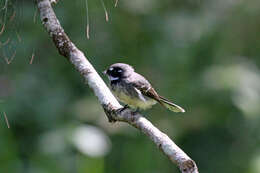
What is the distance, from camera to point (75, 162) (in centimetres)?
572

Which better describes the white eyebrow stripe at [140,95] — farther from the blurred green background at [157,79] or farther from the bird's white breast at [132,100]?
the blurred green background at [157,79]

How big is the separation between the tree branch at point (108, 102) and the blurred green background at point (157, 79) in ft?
7.31

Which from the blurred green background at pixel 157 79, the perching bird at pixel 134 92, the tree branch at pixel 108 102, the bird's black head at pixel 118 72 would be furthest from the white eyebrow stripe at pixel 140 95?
the tree branch at pixel 108 102

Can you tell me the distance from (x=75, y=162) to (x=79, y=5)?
7.78ft

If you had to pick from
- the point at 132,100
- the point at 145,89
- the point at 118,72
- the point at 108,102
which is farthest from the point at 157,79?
the point at 108,102

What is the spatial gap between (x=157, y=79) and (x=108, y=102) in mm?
3314

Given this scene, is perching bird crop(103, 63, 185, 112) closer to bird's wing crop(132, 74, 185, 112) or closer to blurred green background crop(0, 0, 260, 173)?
bird's wing crop(132, 74, 185, 112)

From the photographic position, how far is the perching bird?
4887 millimetres

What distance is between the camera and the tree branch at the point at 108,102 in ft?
8.72

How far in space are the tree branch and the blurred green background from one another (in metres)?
2.23

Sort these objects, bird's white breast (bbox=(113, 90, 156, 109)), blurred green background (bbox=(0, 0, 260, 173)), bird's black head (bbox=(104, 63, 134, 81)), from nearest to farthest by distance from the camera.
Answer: bird's white breast (bbox=(113, 90, 156, 109)), bird's black head (bbox=(104, 63, 134, 81)), blurred green background (bbox=(0, 0, 260, 173))

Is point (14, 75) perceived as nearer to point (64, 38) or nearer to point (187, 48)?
point (187, 48)

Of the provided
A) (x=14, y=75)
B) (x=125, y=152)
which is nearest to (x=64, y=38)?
(x=125, y=152)

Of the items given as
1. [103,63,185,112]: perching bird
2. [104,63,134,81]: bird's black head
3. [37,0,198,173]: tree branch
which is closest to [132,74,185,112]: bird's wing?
[103,63,185,112]: perching bird
